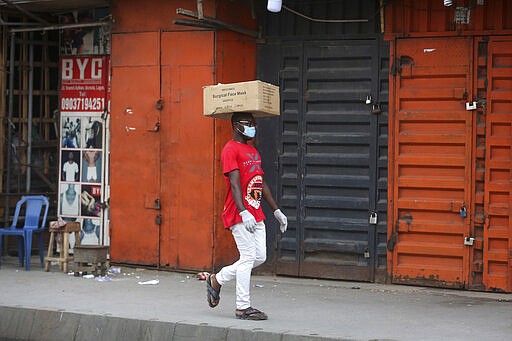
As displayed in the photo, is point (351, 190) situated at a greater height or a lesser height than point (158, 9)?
lesser

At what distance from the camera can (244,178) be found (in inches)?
340

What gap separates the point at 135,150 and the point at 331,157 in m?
2.50

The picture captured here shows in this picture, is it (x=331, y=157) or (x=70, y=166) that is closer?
(x=331, y=157)

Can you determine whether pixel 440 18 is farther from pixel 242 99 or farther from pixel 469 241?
pixel 242 99

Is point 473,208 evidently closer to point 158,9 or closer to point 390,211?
point 390,211

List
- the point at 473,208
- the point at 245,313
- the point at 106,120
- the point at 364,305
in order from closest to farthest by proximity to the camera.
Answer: the point at 245,313 < the point at 364,305 < the point at 473,208 < the point at 106,120

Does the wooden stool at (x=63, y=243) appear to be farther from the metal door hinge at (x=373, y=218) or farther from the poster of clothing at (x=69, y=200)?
the metal door hinge at (x=373, y=218)

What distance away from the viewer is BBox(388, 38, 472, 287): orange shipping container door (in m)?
10.6

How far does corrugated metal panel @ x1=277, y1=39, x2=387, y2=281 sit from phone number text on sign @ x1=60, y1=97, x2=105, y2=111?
9.40 feet

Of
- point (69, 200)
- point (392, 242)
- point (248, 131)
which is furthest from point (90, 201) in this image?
point (248, 131)

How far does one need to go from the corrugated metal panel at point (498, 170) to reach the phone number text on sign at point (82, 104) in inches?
206

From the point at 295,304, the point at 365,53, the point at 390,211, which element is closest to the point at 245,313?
the point at 295,304

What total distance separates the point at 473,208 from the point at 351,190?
4.68 feet

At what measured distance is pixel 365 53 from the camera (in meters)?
11.0
